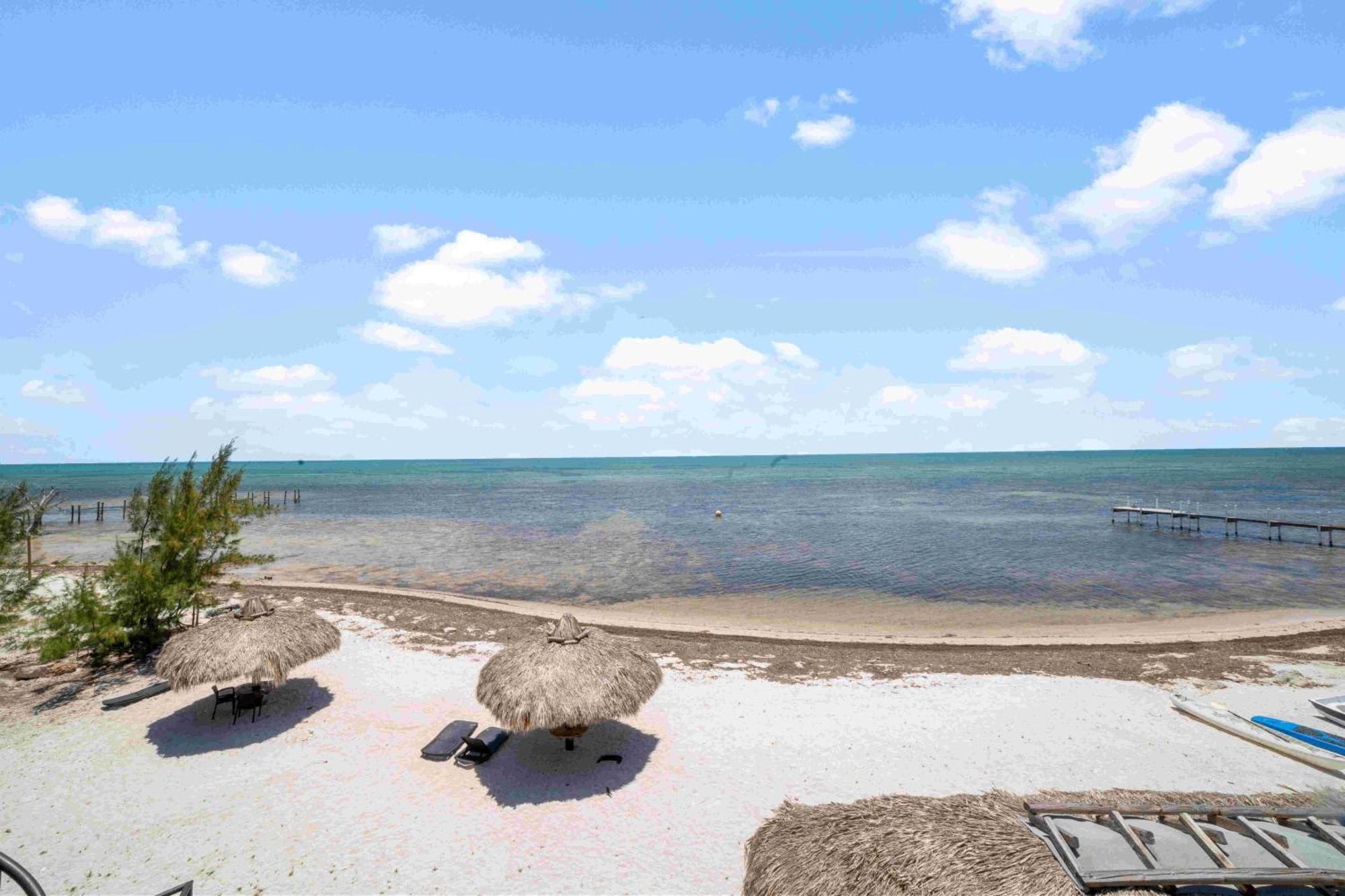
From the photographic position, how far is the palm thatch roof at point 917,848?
5699 mm

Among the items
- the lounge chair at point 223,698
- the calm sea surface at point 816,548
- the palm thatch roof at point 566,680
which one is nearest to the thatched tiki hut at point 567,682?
the palm thatch roof at point 566,680

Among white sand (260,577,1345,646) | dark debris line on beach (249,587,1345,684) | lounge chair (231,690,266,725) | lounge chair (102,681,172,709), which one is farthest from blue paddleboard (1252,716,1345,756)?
lounge chair (102,681,172,709)

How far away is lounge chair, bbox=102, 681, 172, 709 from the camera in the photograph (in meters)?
12.8

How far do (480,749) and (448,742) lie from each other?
2.33 feet

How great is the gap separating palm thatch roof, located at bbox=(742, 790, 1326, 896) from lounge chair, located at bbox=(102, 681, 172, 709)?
1225 centimetres

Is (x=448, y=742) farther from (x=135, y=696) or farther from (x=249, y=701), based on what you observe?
(x=135, y=696)

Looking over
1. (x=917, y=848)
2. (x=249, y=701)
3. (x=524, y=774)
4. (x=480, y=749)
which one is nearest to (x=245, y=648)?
(x=249, y=701)

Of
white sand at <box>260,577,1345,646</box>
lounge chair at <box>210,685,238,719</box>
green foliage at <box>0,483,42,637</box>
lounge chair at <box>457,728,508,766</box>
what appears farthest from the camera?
white sand at <box>260,577,1345,646</box>

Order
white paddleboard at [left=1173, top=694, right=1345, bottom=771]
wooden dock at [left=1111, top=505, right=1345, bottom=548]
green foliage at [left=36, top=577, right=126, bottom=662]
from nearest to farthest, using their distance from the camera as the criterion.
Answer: white paddleboard at [left=1173, top=694, right=1345, bottom=771], green foliage at [left=36, top=577, right=126, bottom=662], wooden dock at [left=1111, top=505, right=1345, bottom=548]

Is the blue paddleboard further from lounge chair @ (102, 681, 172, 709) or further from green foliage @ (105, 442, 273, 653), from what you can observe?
green foliage @ (105, 442, 273, 653)

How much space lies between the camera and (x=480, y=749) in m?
10.8

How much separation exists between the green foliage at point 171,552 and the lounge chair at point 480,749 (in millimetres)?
9056

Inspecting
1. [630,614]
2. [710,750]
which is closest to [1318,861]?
[710,750]

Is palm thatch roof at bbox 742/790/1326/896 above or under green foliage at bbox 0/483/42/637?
under
